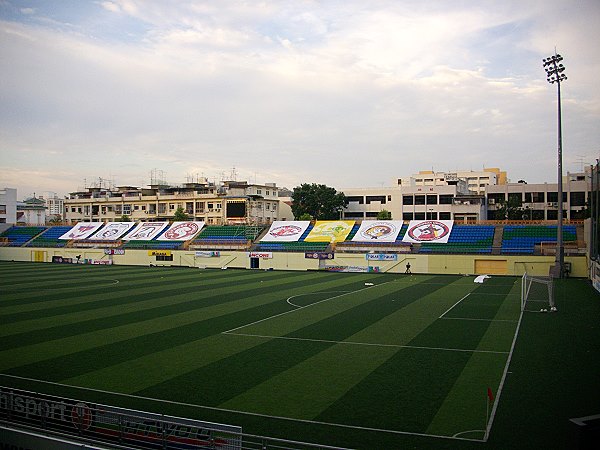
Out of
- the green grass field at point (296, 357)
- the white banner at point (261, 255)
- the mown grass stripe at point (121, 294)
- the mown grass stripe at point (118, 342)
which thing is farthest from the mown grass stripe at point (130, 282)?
the mown grass stripe at point (118, 342)

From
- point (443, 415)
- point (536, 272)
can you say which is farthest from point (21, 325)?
point (536, 272)

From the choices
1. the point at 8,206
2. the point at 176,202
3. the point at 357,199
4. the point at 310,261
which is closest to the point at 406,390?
the point at 310,261

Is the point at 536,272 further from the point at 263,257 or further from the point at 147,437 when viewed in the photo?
the point at 147,437

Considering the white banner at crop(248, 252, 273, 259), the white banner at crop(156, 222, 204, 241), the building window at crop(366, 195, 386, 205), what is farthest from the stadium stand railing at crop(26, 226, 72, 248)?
the building window at crop(366, 195, 386, 205)

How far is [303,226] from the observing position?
62.8m

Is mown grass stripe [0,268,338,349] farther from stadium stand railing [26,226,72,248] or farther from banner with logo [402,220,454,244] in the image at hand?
stadium stand railing [26,226,72,248]

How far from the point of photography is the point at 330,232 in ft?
196

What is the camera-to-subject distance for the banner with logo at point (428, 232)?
5347 cm

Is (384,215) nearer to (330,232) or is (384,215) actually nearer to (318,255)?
(330,232)

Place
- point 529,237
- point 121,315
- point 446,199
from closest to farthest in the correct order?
point 121,315, point 529,237, point 446,199

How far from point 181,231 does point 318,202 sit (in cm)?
2802

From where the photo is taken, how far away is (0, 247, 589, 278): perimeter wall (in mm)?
46188

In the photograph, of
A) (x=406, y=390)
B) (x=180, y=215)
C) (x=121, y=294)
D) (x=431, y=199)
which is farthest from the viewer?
(x=180, y=215)

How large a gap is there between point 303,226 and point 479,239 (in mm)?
19845
